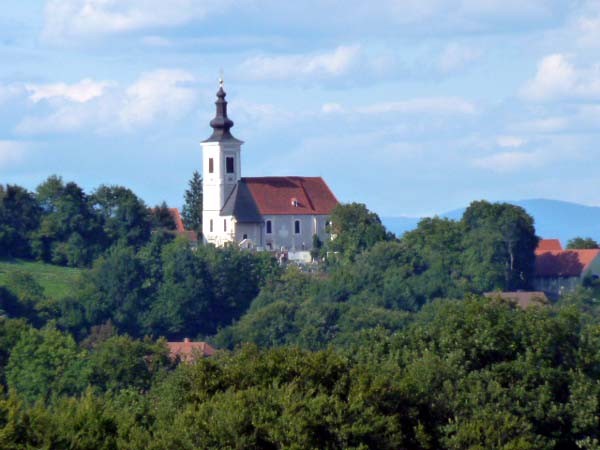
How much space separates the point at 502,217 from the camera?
115 m

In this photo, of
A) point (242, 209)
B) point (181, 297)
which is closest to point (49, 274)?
point (181, 297)

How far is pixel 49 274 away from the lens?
11250cm

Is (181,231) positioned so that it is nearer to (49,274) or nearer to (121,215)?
(121,215)

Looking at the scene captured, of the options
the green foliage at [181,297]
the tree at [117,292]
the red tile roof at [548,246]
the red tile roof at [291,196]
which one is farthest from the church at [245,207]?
the red tile roof at [548,246]

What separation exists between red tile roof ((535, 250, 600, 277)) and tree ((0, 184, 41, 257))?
32221mm

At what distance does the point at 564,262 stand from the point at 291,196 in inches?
724

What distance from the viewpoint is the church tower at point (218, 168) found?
119 metres

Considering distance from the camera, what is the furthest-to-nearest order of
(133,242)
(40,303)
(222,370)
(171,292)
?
(133,242) < (171,292) < (40,303) < (222,370)

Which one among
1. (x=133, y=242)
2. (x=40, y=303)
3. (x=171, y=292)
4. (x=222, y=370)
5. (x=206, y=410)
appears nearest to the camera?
(x=206, y=410)

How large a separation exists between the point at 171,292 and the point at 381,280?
12318mm

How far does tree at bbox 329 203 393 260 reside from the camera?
114812 millimetres

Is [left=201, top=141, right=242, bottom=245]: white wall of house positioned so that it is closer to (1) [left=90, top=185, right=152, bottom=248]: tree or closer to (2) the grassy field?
(1) [left=90, top=185, right=152, bottom=248]: tree

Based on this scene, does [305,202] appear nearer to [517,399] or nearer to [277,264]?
[277,264]

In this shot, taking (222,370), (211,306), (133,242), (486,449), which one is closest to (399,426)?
(486,449)
